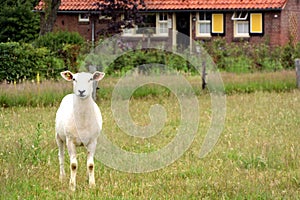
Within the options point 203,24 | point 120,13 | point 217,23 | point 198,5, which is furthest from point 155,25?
point 120,13

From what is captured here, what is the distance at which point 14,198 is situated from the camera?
10.2 meters

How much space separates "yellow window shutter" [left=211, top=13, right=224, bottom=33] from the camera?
4358 centimetres

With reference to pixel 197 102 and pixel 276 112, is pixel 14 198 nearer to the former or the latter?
pixel 276 112

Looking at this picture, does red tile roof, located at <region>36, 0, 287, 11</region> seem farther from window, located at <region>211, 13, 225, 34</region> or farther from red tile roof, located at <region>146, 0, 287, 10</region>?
window, located at <region>211, 13, 225, 34</region>

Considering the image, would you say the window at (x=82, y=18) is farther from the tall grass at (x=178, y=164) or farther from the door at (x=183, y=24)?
the tall grass at (x=178, y=164)

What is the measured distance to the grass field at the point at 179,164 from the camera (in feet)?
34.4

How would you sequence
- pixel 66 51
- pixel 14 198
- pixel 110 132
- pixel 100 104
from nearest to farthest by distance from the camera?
pixel 14 198, pixel 110 132, pixel 100 104, pixel 66 51

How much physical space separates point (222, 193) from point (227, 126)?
6953mm

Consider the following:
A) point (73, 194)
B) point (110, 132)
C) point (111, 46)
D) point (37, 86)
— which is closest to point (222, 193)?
point (73, 194)

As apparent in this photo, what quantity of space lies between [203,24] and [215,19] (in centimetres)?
71

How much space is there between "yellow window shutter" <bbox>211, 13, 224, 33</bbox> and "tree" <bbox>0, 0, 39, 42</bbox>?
9.21m

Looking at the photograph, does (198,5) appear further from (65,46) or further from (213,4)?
(65,46)

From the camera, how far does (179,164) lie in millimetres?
12781

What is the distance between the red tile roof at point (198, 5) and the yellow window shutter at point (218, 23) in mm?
728
